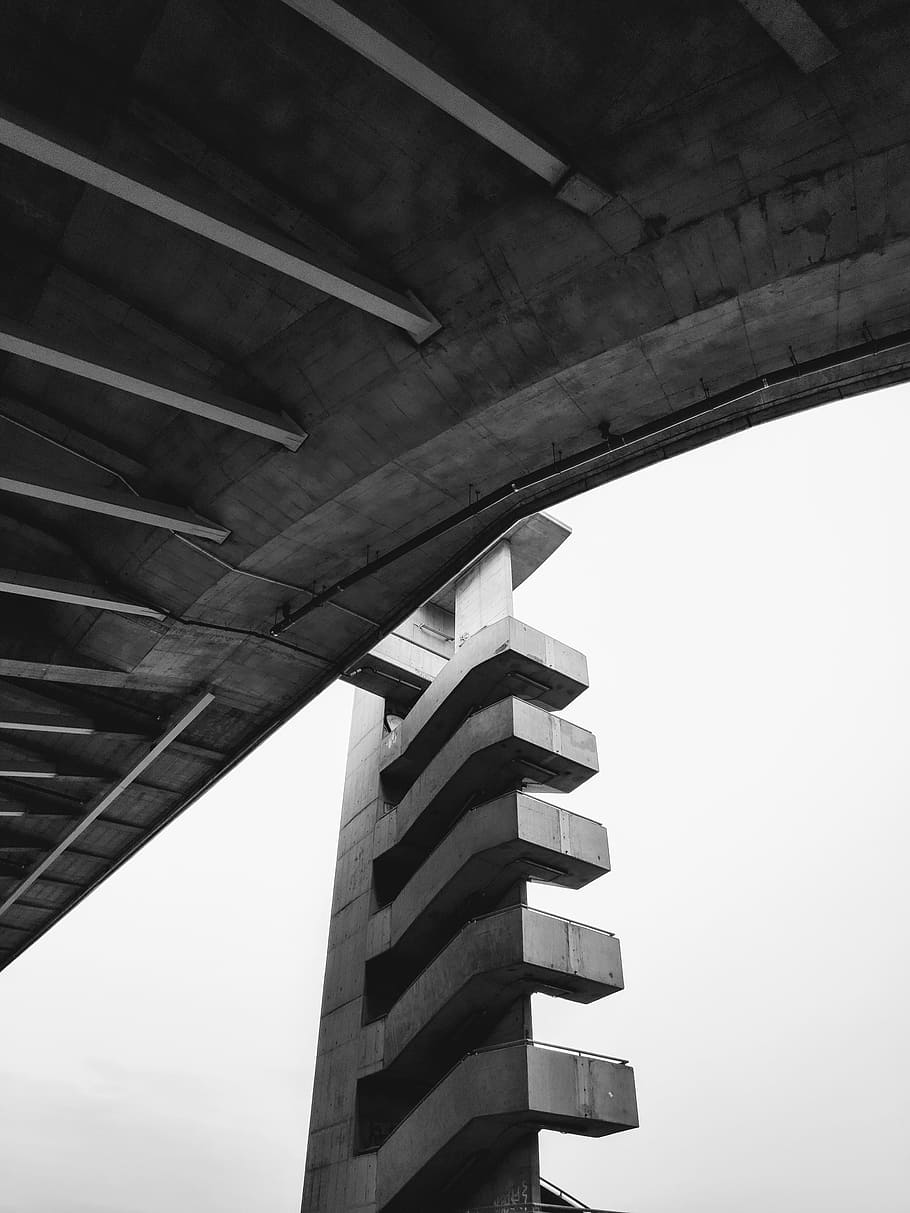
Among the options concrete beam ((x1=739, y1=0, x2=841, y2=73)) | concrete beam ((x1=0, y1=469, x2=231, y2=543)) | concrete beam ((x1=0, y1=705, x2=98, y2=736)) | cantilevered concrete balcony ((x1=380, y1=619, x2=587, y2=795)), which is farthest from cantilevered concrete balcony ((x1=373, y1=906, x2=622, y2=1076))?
concrete beam ((x1=739, y1=0, x2=841, y2=73))

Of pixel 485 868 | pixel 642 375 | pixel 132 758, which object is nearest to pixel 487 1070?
pixel 485 868

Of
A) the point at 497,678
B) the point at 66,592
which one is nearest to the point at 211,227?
the point at 66,592

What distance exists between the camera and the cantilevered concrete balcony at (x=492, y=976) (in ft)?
65.4

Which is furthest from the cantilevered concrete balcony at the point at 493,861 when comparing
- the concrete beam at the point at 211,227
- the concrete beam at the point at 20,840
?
the concrete beam at the point at 211,227

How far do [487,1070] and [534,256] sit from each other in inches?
665

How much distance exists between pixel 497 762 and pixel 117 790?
9702 mm

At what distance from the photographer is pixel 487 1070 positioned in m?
18.9

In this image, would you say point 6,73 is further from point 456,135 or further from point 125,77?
point 456,135

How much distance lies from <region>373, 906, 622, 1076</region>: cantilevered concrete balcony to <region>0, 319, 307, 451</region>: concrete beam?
13.4 meters

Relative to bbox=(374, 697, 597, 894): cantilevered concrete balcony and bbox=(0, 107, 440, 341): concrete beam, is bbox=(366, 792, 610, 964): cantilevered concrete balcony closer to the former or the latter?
bbox=(374, 697, 597, 894): cantilevered concrete balcony

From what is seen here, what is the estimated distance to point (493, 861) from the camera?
2155cm

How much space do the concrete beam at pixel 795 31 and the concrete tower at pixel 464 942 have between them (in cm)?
1655

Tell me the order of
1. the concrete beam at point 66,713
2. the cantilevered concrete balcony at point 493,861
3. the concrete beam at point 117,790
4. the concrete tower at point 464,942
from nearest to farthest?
the concrete beam at point 66,713 → the concrete beam at point 117,790 → the concrete tower at point 464,942 → the cantilevered concrete balcony at point 493,861

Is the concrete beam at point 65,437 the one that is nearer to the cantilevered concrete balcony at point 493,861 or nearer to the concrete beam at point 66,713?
the concrete beam at point 66,713
